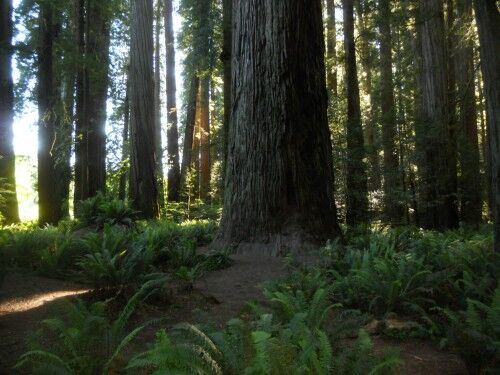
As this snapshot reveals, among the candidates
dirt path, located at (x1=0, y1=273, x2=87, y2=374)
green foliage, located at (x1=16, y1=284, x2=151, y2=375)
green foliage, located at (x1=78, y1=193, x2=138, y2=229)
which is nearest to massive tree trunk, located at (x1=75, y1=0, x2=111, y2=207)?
green foliage, located at (x1=78, y1=193, x2=138, y2=229)

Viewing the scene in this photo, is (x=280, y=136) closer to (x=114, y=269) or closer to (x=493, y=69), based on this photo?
(x=493, y=69)

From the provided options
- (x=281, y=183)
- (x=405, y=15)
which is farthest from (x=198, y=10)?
(x=281, y=183)

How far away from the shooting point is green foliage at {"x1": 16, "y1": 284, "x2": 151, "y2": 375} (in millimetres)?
2594

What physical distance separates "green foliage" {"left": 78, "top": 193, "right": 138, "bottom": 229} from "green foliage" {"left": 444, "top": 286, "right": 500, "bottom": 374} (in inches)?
345

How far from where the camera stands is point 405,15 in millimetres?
11328

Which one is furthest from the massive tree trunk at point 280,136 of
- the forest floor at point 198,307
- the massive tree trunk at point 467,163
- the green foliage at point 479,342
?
the massive tree trunk at point 467,163

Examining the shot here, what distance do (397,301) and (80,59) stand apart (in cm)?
1316

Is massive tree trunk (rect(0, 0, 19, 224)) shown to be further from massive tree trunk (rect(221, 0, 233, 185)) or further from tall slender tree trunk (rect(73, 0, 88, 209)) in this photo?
massive tree trunk (rect(221, 0, 233, 185))

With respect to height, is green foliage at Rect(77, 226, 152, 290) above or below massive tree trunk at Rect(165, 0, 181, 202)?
below

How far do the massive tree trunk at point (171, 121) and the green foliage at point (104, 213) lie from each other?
26.5ft

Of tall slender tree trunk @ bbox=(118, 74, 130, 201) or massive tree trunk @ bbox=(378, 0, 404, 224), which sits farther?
tall slender tree trunk @ bbox=(118, 74, 130, 201)

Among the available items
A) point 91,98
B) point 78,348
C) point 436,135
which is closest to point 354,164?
point 436,135

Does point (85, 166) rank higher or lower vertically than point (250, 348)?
higher

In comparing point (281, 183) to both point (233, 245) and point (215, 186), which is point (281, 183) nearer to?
point (233, 245)
